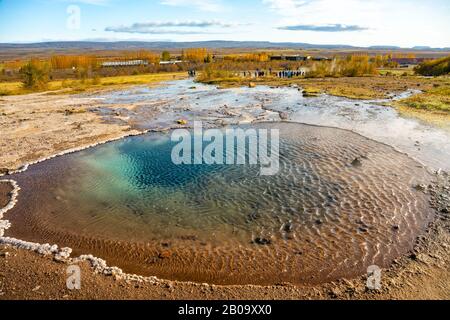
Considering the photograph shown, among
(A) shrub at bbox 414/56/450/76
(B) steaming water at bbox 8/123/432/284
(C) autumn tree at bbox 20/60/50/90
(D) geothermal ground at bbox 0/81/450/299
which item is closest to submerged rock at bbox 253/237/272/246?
(B) steaming water at bbox 8/123/432/284

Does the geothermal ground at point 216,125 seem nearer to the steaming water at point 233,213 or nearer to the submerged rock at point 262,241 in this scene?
the steaming water at point 233,213

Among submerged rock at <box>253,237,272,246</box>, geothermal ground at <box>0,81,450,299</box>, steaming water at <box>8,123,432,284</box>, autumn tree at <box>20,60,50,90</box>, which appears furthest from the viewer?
autumn tree at <box>20,60,50,90</box>

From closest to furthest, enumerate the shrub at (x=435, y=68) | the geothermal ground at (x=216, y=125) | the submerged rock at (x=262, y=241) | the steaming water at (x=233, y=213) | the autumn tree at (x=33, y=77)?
1. the geothermal ground at (x=216, y=125)
2. the steaming water at (x=233, y=213)
3. the submerged rock at (x=262, y=241)
4. the autumn tree at (x=33, y=77)
5. the shrub at (x=435, y=68)

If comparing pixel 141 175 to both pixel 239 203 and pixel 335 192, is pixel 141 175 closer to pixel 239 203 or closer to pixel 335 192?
pixel 239 203

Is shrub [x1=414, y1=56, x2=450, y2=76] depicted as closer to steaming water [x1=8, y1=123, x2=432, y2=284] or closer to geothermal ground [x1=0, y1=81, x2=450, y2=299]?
geothermal ground [x1=0, y1=81, x2=450, y2=299]

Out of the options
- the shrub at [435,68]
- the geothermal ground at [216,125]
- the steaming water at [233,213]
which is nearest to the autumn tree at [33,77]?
the geothermal ground at [216,125]

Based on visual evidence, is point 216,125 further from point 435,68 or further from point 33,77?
point 435,68

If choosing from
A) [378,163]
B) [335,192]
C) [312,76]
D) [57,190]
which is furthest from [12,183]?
[312,76]

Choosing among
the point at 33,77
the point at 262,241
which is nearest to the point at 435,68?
the point at 262,241
